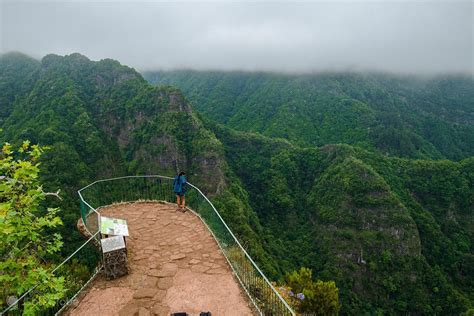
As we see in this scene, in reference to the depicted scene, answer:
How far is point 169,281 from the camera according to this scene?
8.77m

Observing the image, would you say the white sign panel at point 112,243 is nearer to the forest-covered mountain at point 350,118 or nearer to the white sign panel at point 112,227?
the white sign panel at point 112,227

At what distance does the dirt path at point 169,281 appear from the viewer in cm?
769

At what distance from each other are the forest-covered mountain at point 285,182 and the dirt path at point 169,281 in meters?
36.5

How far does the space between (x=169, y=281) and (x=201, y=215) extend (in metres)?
4.30

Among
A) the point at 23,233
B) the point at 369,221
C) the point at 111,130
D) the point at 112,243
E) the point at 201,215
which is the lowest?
the point at 369,221

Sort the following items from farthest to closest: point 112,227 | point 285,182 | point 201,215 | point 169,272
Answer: point 285,182 → point 201,215 → point 112,227 → point 169,272

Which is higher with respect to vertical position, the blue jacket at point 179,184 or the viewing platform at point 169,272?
the blue jacket at point 179,184

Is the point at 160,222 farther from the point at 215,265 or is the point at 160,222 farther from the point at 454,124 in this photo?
the point at 454,124

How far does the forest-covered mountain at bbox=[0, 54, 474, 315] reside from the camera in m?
65.1

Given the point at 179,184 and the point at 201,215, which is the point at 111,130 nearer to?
the point at 179,184

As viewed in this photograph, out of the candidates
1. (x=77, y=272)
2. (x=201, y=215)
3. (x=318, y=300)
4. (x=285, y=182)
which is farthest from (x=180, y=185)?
(x=285, y=182)

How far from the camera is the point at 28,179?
669cm

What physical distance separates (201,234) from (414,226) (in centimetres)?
7191

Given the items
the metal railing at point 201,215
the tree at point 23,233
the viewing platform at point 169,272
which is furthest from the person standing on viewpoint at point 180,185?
the tree at point 23,233
